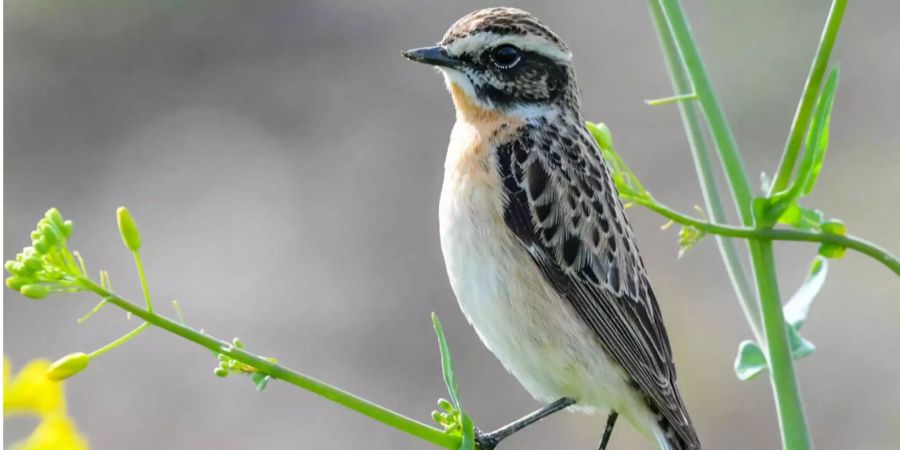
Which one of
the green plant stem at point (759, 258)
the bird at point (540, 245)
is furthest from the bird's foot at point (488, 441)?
the green plant stem at point (759, 258)

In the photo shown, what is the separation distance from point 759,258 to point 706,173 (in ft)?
0.95

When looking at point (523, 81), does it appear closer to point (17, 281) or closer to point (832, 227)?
point (832, 227)

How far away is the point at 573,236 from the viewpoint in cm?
415

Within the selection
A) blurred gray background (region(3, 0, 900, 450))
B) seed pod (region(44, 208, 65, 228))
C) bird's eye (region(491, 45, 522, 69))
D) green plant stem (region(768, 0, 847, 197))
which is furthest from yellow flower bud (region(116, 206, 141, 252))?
blurred gray background (region(3, 0, 900, 450))

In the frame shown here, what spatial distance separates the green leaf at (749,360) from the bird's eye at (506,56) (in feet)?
4.86

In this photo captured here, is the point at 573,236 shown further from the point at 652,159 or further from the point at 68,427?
the point at 652,159

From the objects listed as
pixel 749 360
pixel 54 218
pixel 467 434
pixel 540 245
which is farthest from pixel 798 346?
pixel 54 218

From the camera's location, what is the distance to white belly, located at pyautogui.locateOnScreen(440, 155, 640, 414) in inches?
154

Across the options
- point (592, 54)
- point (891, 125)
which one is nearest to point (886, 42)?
point (891, 125)

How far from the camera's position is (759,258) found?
2.75 metres

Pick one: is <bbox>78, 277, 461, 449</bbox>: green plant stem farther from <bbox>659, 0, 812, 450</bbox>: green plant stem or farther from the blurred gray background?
the blurred gray background

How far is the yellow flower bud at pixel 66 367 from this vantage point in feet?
6.75

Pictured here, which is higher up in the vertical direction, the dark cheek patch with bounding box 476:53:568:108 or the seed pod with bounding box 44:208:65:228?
the dark cheek patch with bounding box 476:53:568:108

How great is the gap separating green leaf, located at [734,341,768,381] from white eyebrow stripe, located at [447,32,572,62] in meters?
1.43
